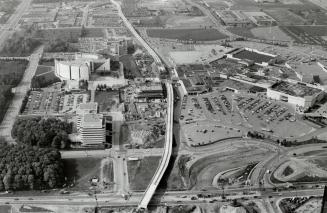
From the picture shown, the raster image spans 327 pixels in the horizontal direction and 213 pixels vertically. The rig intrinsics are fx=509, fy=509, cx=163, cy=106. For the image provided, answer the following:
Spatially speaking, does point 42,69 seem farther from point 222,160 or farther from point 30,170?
point 222,160

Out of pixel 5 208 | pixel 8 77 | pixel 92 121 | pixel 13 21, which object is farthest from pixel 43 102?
pixel 13 21

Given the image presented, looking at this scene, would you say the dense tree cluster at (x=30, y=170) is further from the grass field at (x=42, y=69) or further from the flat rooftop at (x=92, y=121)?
the grass field at (x=42, y=69)

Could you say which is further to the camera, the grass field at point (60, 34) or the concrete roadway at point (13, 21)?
the concrete roadway at point (13, 21)

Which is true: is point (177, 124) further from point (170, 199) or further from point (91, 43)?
point (91, 43)

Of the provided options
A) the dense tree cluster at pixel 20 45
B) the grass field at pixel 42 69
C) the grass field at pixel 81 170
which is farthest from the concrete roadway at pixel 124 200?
the dense tree cluster at pixel 20 45

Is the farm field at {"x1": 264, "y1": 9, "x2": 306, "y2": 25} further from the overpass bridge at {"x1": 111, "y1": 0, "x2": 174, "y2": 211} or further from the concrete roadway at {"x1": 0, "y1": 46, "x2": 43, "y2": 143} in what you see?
the concrete roadway at {"x1": 0, "y1": 46, "x2": 43, "y2": 143}

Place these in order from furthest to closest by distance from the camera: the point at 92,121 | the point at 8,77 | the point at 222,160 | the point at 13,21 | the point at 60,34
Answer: the point at 13,21, the point at 60,34, the point at 8,77, the point at 92,121, the point at 222,160

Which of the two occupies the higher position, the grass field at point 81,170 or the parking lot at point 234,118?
the parking lot at point 234,118

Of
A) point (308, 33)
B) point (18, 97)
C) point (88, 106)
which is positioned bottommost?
point (18, 97)
